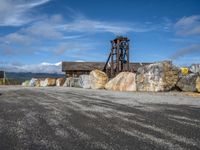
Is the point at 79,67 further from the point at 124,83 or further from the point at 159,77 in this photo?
the point at 159,77

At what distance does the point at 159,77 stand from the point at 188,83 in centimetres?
249

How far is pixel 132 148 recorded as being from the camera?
4.97 m

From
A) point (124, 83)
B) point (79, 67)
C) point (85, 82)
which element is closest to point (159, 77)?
point (124, 83)

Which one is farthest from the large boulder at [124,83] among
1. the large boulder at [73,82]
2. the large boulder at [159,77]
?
the large boulder at [73,82]

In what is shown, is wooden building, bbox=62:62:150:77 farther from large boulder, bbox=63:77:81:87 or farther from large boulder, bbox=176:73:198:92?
large boulder, bbox=176:73:198:92

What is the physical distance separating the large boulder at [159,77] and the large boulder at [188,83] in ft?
2.31

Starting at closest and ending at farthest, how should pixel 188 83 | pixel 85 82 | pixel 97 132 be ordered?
pixel 97 132, pixel 188 83, pixel 85 82

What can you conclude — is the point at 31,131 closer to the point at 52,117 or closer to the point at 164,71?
the point at 52,117

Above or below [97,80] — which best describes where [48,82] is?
below

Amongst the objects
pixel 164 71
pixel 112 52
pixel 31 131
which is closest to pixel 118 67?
pixel 112 52

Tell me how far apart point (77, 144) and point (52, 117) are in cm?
336

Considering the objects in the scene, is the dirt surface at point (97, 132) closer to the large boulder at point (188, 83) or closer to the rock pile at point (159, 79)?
the large boulder at point (188, 83)

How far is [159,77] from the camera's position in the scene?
23.6 m

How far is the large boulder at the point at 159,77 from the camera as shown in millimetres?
23469
